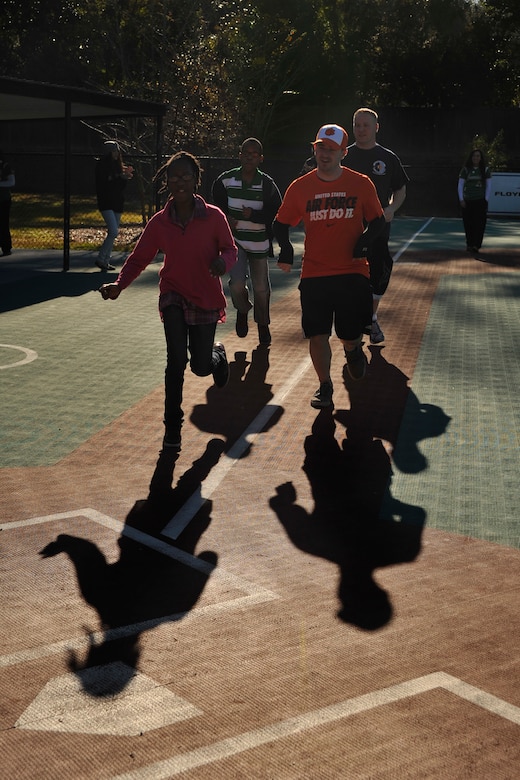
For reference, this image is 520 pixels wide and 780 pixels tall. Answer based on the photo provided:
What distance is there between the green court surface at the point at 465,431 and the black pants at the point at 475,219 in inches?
328

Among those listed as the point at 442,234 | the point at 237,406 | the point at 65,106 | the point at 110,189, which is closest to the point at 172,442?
the point at 237,406

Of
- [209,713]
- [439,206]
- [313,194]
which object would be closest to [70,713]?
[209,713]

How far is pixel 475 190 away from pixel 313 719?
756 inches

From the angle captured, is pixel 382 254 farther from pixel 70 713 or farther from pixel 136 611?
pixel 70 713

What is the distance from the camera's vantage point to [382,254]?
11016 mm

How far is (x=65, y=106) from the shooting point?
60.7ft

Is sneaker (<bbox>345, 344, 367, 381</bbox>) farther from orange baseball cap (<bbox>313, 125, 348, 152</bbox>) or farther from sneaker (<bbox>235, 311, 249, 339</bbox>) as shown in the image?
sneaker (<bbox>235, 311, 249, 339</bbox>)

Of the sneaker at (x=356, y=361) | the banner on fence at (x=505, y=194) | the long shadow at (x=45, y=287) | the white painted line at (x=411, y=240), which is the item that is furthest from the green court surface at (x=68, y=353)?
the banner on fence at (x=505, y=194)

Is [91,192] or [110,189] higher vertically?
[110,189]

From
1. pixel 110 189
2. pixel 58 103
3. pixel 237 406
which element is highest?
pixel 58 103

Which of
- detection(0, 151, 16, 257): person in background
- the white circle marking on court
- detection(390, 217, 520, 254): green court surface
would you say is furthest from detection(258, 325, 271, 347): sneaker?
detection(390, 217, 520, 254): green court surface

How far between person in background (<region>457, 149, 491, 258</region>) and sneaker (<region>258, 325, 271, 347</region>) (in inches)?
434

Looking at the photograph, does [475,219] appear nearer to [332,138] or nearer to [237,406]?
[237,406]

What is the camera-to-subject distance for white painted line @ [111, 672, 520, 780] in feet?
11.9
